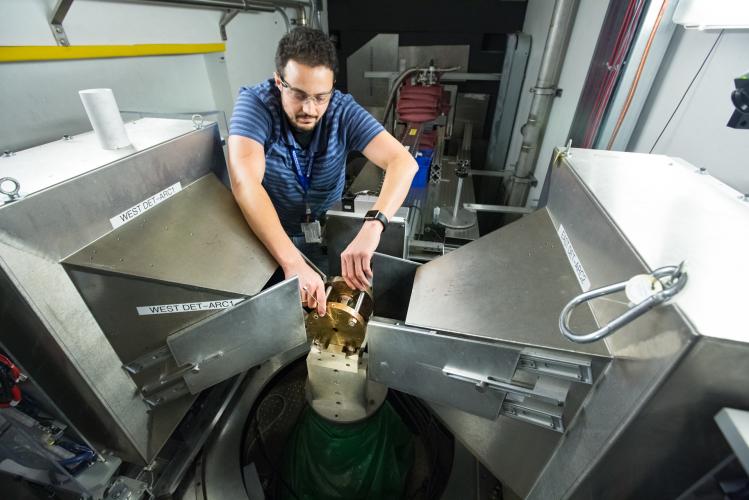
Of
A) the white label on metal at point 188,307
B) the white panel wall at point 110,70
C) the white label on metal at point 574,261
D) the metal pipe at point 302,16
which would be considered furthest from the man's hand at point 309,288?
the metal pipe at point 302,16

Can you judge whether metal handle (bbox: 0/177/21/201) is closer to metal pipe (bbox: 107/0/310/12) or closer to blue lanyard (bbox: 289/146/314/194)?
blue lanyard (bbox: 289/146/314/194)

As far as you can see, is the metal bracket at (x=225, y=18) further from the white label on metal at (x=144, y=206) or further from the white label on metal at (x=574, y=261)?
the white label on metal at (x=574, y=261)

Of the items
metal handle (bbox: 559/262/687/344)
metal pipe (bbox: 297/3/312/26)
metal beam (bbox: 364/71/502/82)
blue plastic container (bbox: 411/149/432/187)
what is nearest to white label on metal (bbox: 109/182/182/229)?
metal handle (bbox: 559/262/687/344)

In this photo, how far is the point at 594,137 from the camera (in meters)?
1.31

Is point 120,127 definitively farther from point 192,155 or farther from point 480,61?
point 480,61

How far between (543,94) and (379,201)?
1513 millimetres

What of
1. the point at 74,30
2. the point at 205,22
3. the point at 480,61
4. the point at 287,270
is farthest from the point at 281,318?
the point at 480,61

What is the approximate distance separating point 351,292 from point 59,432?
666mm

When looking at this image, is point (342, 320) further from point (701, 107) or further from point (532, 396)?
point (701, 107)

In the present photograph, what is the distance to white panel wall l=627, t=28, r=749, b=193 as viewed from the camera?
0.84m

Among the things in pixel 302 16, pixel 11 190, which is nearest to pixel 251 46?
Result: pixel 302 16

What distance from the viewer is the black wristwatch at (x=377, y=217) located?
2.93 ft

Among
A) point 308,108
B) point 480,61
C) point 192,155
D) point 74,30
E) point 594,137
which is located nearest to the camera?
point 192,155

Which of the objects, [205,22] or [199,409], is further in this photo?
[205,22]
